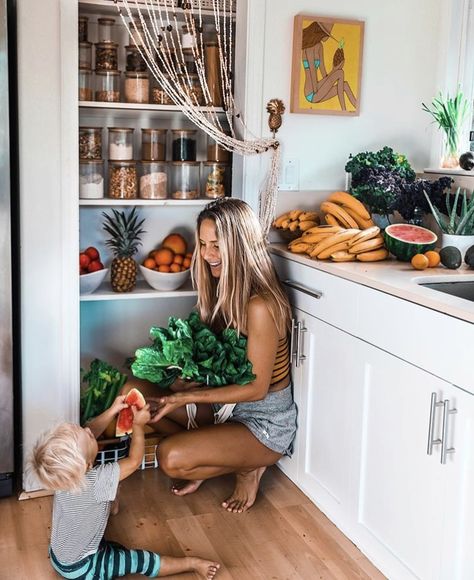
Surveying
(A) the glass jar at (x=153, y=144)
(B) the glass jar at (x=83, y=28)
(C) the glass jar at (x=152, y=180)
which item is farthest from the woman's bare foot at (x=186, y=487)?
(B) the glass jar at (x=83, y=28)

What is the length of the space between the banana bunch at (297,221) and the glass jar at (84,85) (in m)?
0.86

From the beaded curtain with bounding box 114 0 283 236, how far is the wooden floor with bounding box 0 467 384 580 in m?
1.06

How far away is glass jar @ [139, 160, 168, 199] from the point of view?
304cm

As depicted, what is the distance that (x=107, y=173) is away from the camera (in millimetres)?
3158

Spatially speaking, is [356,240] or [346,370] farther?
[356,240]

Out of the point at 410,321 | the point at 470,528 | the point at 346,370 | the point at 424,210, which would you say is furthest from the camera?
the point at 424,210

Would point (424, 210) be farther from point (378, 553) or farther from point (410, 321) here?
point (378, 553)

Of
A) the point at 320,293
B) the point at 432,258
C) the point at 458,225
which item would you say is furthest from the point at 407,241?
the point at 320,293

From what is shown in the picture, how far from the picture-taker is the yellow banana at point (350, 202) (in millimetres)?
2951

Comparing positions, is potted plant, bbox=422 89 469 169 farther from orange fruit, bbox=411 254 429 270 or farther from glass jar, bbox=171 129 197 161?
glass jar, bbox=171 129 197 161

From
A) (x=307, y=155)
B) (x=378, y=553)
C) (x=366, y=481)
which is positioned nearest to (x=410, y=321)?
(x=366, y=481)

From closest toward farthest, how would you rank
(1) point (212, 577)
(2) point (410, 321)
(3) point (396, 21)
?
(2) point (410, 321) < (1) point (212, 577) < (3) point (396, 21)

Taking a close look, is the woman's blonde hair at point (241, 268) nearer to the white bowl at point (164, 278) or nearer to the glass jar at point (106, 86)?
the white bowl at point (164, 278)

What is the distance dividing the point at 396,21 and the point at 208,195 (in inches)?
40.1
